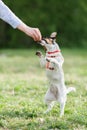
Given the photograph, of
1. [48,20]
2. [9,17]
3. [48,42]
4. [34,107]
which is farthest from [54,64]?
[48,20]

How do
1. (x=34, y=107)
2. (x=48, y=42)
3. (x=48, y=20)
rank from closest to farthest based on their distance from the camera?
(x=48, y=42)
(x=34, y=107)
(x=48, y=20)

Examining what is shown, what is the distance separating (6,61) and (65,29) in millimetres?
10351

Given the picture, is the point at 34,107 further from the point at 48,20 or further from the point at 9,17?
the point at 48,20

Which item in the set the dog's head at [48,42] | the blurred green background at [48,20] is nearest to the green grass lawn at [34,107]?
the dog's head at [48,42]

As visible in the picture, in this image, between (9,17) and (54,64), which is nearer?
(9,17)

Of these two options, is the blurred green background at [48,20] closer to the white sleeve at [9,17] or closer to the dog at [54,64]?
the dog at [54,64]

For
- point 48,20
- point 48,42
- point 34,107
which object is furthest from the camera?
point 48,20

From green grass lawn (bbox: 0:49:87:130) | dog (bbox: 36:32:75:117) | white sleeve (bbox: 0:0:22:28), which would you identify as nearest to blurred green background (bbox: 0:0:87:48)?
green grass lawn (bbox: 0:49:87:130)

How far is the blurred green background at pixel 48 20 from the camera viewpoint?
88.3ft

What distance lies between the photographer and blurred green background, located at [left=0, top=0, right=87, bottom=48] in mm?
26906

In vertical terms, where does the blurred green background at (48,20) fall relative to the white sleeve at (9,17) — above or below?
above

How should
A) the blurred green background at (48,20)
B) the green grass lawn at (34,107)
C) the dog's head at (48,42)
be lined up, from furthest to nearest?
the blurred green background at (48,20) → the dog's head at (48,42) → the green grass lawn at (34,107)

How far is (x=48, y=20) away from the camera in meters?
27.4

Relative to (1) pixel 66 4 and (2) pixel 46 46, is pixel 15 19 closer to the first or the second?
(2) pixel 46 46
